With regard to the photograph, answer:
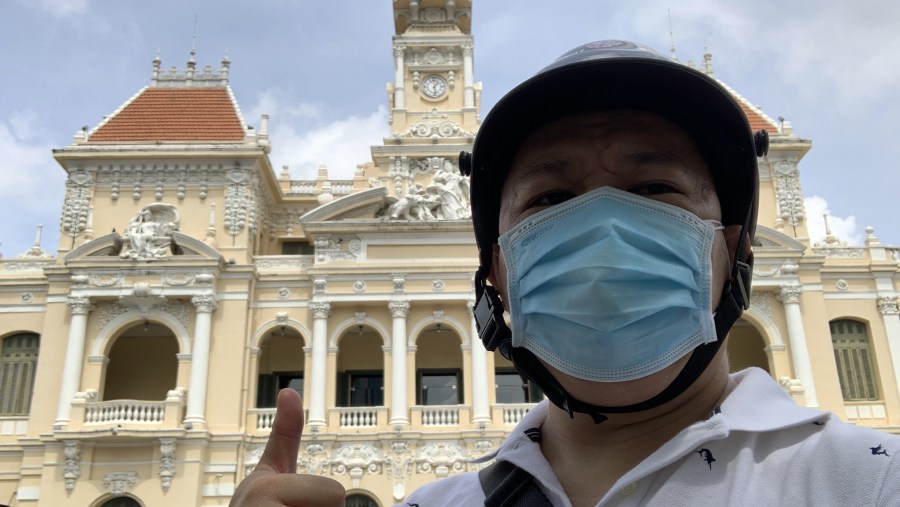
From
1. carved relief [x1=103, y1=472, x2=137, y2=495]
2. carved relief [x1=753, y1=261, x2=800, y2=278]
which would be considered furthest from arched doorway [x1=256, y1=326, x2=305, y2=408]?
carved relief [x1=753, y1=261, x2=800, y2=278]

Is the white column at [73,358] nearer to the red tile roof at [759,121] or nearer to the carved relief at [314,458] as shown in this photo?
the carved relief at [314,458]

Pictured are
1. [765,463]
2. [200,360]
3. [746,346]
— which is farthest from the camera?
[746,346]

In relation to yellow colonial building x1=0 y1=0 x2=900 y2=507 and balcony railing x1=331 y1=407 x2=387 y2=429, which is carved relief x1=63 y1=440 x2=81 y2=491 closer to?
yellow colonial building x1=0 y1=0 x2=900 y2=507

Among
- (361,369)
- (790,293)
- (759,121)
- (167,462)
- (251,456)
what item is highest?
(759,121)

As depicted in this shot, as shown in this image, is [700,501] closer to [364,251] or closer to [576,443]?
[576,443]

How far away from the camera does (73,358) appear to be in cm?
1745

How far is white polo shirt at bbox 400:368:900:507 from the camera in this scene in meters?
1.31

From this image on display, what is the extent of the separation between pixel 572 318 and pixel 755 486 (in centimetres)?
51

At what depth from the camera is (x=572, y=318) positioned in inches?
66.1

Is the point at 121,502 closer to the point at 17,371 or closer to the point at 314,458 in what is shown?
the point at 314,458

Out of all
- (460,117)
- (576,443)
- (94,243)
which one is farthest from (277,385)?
(576,443)

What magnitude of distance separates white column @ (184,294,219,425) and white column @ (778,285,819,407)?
46.7ft

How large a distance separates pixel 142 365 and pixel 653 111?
20.6 meters

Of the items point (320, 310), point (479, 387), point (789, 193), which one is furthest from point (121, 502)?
point (789, 193)
